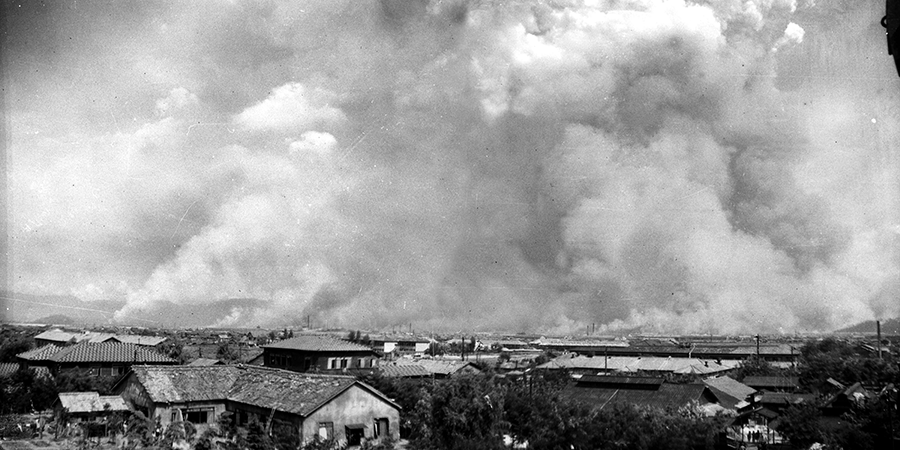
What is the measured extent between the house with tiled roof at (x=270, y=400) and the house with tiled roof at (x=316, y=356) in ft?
49.5

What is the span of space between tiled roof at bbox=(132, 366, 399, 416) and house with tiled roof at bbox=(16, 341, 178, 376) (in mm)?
12389

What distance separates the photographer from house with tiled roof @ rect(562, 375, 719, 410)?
3272 cm

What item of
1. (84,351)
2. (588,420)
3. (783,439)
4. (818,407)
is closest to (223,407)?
(588,420)

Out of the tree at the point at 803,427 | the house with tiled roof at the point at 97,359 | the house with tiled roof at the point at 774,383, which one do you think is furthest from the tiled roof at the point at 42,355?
the house with tiled roof at the point at 774,383

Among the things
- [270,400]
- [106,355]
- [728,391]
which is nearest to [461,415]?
[270,400]

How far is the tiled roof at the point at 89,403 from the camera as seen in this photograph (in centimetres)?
2798

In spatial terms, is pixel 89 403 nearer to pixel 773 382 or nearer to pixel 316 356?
pixel 316 356

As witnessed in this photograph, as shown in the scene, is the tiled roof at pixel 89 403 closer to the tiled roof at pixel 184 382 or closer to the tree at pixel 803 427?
the tiled roof at pixel 184 382

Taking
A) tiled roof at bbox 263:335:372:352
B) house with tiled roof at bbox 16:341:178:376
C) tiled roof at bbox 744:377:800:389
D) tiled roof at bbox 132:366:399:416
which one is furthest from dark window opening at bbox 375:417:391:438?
tiled roof at bbox 744:377:800:389

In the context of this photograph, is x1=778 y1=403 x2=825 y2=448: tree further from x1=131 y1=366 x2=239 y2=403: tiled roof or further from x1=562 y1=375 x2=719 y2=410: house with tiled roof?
x1=131 y1=366 x2=239 y2=403: tiled roof

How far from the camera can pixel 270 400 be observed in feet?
87.1

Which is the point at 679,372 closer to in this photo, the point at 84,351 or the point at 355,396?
the point at 355,396

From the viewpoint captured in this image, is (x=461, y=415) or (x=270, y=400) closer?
(x=461, y=415)

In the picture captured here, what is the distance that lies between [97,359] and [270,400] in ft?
69.2
